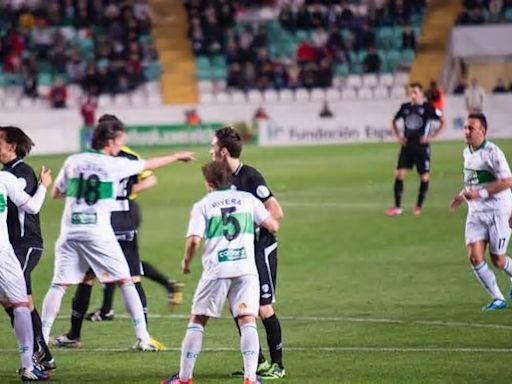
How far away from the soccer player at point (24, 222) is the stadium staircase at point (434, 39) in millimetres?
34109

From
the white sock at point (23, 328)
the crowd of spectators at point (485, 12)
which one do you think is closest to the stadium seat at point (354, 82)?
the crowd of spectators at point (485, 12)

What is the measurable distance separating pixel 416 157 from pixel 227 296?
47.3ft

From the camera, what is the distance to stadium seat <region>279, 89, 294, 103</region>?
42656 mm

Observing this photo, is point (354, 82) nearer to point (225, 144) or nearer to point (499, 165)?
point (499, 165)

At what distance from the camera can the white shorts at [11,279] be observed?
1051 centimetres

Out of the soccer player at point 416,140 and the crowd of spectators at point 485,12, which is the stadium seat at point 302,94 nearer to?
the crowd of spectators at point 485,12

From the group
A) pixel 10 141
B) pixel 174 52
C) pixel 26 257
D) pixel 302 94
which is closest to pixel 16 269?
pixel 26 257

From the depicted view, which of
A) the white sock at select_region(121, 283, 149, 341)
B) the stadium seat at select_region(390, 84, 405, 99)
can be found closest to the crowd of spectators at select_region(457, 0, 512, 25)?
the stadium seat at select_region(390, 84, 405, 99)

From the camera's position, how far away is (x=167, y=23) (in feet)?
159

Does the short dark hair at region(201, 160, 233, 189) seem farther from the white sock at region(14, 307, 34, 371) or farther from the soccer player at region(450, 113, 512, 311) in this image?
the soccer player at region(450, 113, 512, 311)

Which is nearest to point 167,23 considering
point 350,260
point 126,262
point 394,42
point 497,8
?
point 394,42

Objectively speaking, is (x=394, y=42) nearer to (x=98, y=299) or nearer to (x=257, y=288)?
(x=98, y=299)

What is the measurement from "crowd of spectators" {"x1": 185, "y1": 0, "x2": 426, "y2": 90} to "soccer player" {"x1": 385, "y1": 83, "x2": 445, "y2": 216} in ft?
63.4

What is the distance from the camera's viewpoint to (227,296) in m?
10.0
